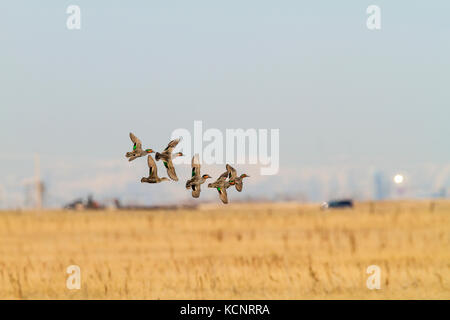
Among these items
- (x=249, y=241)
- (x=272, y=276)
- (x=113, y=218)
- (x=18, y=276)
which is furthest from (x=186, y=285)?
(x=113, y=218)

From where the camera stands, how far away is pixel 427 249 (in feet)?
139

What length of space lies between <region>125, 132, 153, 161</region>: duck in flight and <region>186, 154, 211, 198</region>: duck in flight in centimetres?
84

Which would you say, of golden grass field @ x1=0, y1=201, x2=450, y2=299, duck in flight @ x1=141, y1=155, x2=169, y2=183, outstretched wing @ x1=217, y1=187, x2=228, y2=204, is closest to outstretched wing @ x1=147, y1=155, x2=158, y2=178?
duck in flight @ x1=141, y1=155, x2=169, y2=183

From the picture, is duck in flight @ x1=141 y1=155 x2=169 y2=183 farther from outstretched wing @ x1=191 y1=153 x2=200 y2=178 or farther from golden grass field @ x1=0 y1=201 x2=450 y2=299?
golden grass field @ x1=0 y1=201 x2=450 y2=299

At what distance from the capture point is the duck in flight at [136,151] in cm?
1844

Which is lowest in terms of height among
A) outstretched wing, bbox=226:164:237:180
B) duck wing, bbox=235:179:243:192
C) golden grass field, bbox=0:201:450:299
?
golden grass field, bbox=0:201:450:299

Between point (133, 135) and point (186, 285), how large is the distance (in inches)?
678

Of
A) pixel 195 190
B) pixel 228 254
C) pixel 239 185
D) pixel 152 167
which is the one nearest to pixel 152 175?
pixel 152 167

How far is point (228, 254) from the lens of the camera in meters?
42.0

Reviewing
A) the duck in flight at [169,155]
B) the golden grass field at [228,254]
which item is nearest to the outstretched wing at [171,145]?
the duck in flight at [169,155]

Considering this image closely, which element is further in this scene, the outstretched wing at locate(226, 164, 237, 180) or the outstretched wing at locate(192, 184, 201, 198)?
the outstretched wing at locate(226, 164, 237, 180)

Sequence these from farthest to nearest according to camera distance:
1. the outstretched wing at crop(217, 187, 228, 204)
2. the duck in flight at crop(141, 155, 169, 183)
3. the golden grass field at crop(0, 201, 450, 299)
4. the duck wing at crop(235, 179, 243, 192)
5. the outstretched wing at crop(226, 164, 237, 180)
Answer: the golden grass field at crop(0, 201, 450, 299) → the outstretched wing at crop(226, 164, 237, 180) → the duck wing at crop(235, 179, 243, 192) → the outstretched wing at crop(217, 187, 228, 204) → the duck in flight at crop(141, 155, 169, 183)

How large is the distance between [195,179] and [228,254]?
24.0 meters

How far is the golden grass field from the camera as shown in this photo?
34.9 meters
